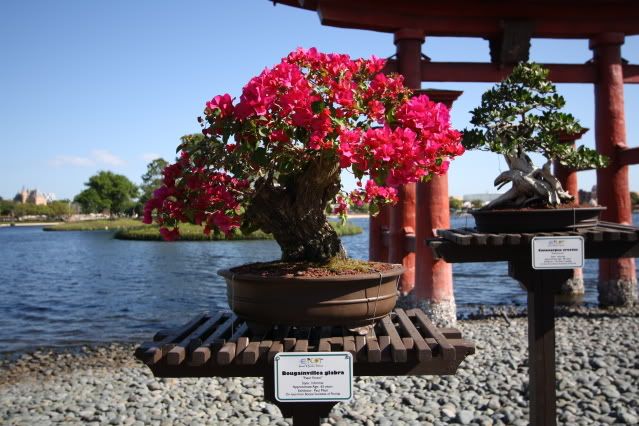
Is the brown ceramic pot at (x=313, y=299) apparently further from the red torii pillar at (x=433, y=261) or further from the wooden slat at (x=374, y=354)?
the red torii pillar at (x=433, y=261)

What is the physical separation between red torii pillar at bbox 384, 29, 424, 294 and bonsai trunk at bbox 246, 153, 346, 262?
5.38 meters

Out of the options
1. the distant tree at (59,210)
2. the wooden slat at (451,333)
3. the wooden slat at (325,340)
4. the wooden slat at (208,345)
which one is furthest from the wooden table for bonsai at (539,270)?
the distant tree at (59,210)

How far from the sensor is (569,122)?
308 cm

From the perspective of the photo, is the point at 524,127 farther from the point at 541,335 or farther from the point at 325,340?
the point at 325,340

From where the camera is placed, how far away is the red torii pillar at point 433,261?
6.85 m

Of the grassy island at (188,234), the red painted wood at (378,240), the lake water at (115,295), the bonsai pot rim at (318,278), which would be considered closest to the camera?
the bonsai pot rim at (318,278)

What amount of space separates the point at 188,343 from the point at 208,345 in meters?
0.08

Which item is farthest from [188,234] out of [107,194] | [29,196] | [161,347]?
[29,196]

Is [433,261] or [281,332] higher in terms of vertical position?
[281,332]

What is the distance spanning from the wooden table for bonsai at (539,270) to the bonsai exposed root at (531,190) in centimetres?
25

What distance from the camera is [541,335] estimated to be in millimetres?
2877

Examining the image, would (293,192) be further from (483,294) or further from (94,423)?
(483,294)

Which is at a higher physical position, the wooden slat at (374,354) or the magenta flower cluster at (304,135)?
the magenta flower cluster at (304,135)

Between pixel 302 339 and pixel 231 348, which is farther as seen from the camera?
pixel 302 339
